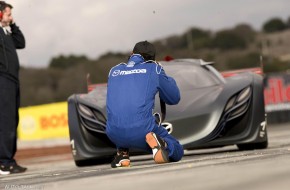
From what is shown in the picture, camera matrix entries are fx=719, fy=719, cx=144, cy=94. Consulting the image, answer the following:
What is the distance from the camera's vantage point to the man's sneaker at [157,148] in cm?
627

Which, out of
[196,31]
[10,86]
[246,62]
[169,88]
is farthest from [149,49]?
[196,31]

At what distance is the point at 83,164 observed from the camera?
8484mm

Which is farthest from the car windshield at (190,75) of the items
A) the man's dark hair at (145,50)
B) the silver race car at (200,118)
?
the man's dark hair at (145,50)

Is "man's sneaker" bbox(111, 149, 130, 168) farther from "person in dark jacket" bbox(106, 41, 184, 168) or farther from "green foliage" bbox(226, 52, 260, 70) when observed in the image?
"green foliage" bbox(226, 52, 260, 70)

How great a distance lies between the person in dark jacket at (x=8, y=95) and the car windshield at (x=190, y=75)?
1895 millimetres

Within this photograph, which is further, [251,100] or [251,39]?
[251,39]

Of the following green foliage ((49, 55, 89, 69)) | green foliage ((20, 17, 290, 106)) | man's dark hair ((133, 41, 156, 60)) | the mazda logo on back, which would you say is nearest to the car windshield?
man's dark hair ((133, 41, 156, 60))

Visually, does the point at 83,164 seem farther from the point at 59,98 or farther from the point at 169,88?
the point at 59,98

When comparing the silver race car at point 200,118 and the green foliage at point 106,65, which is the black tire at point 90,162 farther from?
the green foliage at point 106,65

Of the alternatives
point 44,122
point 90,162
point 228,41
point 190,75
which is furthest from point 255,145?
point 228,41

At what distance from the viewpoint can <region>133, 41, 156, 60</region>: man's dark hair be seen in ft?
21.7

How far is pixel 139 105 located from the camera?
6.35 m

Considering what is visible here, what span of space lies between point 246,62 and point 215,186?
60.8 metres

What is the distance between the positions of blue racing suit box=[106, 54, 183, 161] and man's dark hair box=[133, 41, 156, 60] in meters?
0.04
